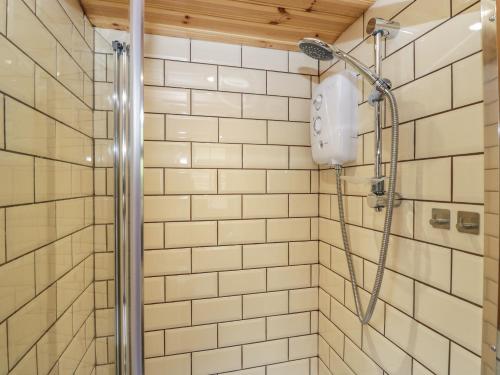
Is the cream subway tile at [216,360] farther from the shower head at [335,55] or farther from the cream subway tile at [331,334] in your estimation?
the shower head at [335,55]

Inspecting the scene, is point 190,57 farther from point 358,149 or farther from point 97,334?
point 97,334

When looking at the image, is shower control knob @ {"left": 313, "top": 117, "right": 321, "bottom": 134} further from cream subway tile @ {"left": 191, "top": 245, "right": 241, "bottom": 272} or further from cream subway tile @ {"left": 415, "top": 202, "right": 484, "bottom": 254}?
cream subway tile @ {"left": 191, "top": 245, "right": 241, "bottom": 272}

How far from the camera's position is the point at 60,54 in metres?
0.66

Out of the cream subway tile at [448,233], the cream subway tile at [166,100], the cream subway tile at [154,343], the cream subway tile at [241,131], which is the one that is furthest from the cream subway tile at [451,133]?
the cream subway tile at [154,343]

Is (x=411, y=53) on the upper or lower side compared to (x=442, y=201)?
upper

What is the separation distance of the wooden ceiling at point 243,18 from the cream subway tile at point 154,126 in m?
0.28

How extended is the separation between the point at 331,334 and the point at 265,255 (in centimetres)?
Result: 40

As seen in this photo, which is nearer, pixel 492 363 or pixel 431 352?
pixel 492 363

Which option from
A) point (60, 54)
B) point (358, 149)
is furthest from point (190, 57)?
point (358, 149)

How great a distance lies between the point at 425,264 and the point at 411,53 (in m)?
0.54

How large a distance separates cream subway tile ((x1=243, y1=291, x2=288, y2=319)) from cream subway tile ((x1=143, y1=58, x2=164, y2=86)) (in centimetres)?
88

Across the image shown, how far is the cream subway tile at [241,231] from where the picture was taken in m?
1.01

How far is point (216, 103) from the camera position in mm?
994

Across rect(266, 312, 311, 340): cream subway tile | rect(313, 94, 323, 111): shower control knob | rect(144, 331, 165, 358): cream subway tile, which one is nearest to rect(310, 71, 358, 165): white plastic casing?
rect(313, 94, 323, 111): shower control knob
